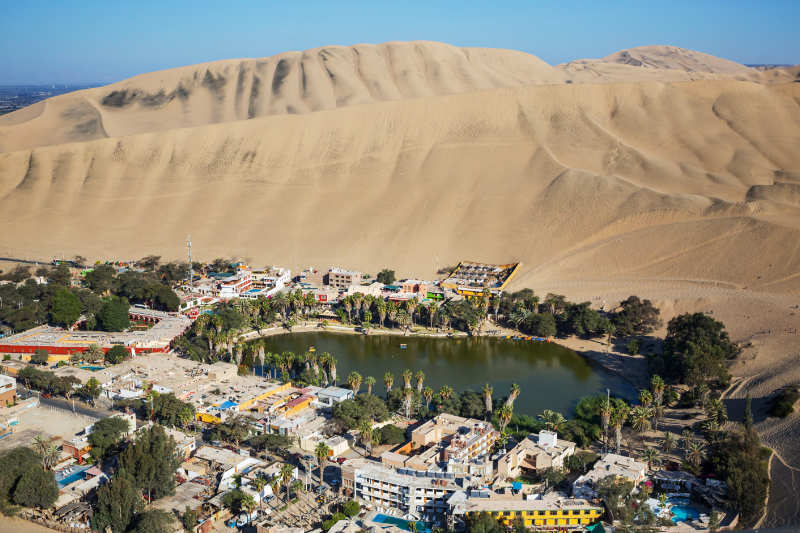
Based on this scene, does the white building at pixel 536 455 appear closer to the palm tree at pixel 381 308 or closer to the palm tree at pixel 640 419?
the palm tree at pixel 640 419

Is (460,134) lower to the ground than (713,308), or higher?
higher

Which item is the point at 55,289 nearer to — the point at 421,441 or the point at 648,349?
the point at 421,441

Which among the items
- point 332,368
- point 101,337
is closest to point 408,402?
point 332,368

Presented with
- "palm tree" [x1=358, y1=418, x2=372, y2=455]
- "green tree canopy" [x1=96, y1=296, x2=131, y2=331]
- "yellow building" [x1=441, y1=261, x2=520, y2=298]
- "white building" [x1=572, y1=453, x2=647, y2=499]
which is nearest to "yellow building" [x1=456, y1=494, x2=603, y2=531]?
"white building" [x1=572, y1=453, x2=647, y2=499]

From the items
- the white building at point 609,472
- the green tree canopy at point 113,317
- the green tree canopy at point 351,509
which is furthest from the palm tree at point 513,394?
the green tree canopy at point 113,317

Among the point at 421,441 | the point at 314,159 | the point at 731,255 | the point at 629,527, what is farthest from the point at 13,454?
the point at 314,159
